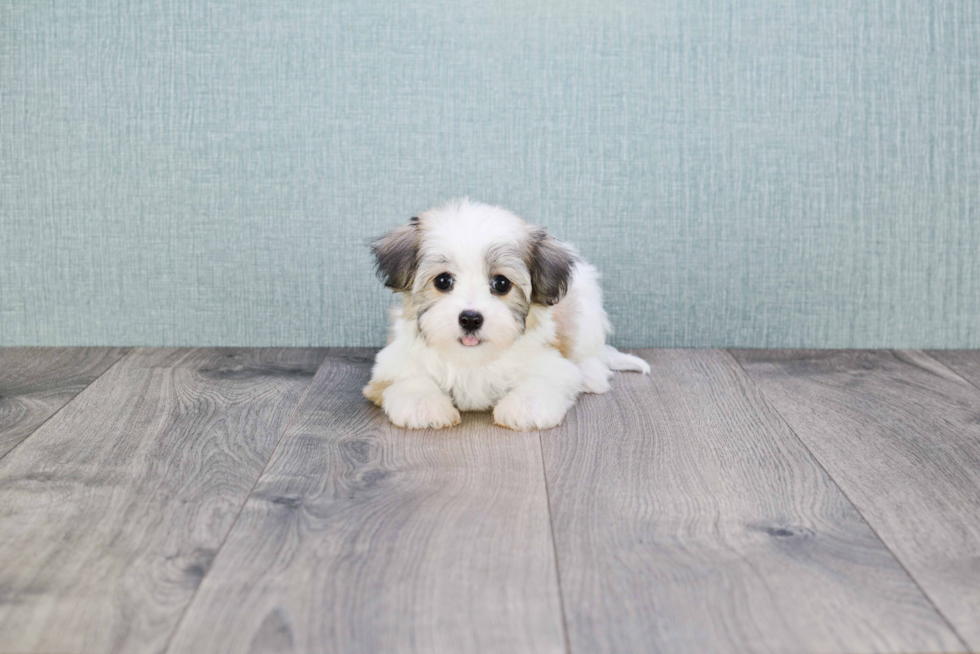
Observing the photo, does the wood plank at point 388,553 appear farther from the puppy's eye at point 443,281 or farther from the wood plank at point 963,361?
the wood plank at point 963,361

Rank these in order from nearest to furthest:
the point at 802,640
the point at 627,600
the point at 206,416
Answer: the point at 802,640 → the point at 627,600 → the point at 206,416

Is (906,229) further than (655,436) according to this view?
Yes

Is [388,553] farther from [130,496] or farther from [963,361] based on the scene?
[963,361]

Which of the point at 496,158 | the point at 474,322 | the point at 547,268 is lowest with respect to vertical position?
the point at 474,322

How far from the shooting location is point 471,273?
2.08m

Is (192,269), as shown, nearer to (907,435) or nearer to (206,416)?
(206,416)

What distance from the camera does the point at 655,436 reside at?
6.76 feet

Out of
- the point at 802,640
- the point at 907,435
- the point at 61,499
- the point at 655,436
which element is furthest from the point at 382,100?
the point at 802,640

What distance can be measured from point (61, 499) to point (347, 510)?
53cm

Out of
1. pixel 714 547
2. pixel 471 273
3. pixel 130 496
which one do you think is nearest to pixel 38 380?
pixel 130 496

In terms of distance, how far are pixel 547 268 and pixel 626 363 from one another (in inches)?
23.0

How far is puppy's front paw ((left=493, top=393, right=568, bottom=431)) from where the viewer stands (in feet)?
6.87

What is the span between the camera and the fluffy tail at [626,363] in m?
2.61

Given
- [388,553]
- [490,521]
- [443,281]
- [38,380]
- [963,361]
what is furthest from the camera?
[963,361]
